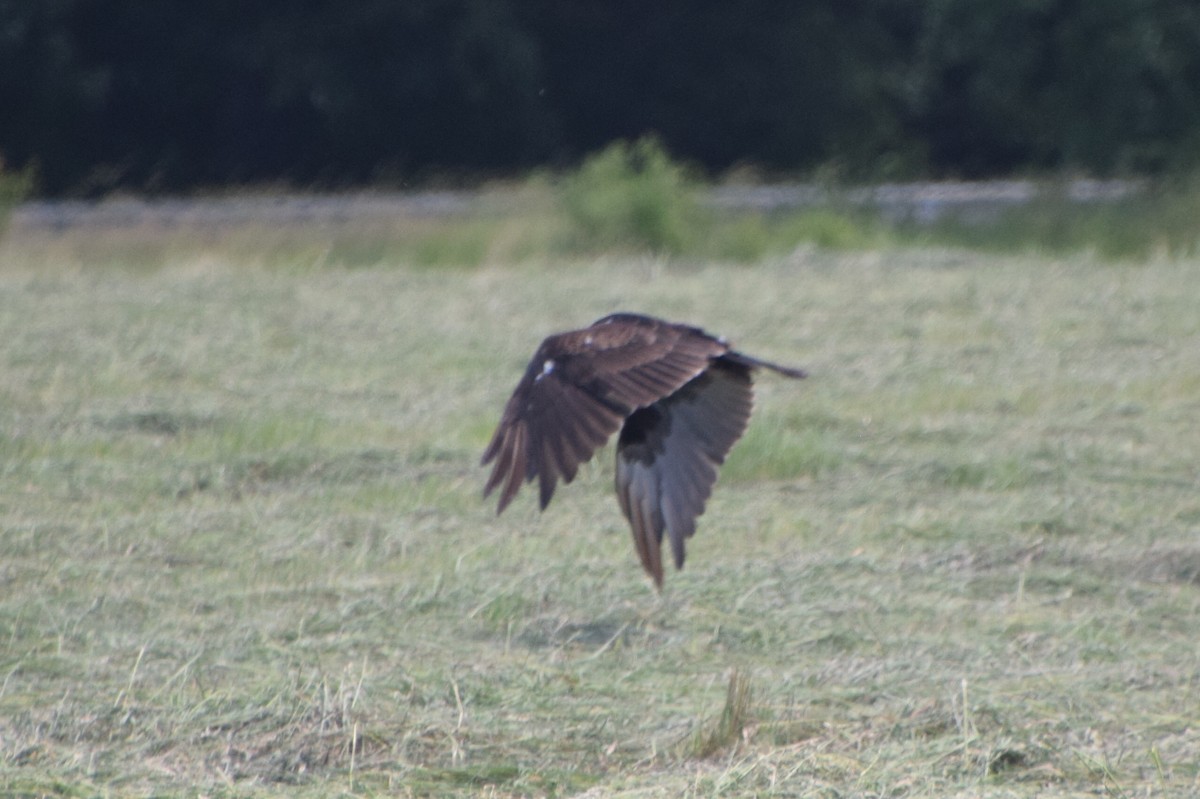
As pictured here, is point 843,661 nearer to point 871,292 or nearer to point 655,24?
point 871,292

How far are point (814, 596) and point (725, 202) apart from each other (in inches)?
463

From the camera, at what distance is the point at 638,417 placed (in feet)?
14.1

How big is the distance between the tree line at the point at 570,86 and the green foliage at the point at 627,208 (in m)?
6.77

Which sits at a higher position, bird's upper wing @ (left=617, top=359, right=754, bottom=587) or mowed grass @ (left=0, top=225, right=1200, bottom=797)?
bird's upper wing @ (left=617, top=359, right=754, bottom=587)

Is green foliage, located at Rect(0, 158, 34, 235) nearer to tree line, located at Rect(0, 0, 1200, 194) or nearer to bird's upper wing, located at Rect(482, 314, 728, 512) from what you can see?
tree line, located at Rect(0, 0, 1200, 194)

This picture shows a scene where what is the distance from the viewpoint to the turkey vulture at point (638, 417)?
3643mm

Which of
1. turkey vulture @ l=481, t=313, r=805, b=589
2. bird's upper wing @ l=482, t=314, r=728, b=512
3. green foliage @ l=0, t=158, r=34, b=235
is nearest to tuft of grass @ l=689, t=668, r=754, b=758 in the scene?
turkey vulture @ l=481, t=313, r=805, b=589

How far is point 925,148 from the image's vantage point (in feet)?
86.3

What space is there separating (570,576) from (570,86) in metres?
20.5

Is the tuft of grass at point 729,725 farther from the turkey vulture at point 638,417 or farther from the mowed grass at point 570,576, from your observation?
the turkey vulture at point 638,417

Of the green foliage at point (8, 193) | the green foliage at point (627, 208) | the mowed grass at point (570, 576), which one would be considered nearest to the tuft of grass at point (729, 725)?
the mowed grass at point (570, 576)

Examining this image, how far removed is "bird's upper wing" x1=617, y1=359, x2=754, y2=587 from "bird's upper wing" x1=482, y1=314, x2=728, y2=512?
11.8 inches

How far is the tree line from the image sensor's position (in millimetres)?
21438

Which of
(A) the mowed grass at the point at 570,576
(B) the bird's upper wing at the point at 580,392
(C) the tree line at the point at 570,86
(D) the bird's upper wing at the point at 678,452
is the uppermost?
(C) the tree line at the point at 570,86
